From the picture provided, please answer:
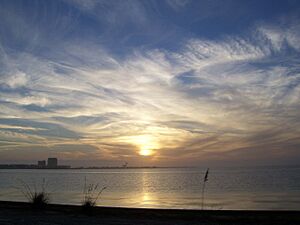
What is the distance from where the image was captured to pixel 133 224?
40.9 ft

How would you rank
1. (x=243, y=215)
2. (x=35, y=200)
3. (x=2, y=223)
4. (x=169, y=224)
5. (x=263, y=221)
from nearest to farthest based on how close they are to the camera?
(x=2, y=223) → (x=169, y=224) → (x=263, y=221) → (x=243, y=215) → (x=35, y=200)

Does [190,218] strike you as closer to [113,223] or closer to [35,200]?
[113,223]

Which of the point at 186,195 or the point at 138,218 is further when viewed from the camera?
the point at 186,195

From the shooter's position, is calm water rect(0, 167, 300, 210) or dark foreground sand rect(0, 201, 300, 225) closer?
dark foreground sand rect(0, 201, 300, 225)

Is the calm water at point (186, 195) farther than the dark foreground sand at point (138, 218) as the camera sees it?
Yes

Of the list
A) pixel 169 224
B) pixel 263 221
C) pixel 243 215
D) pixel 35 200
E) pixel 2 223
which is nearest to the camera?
pixel 2 223

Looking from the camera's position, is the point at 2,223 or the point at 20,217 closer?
the point at 2,223

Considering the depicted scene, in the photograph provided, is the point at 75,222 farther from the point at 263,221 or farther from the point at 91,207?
the point at 263,221

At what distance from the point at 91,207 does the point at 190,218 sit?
457 cm

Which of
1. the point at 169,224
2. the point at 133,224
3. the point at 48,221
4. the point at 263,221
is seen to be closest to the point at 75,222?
the point at 48,221

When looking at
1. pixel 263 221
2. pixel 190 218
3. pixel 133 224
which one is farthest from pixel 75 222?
pixel 263 221

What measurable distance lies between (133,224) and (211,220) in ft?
11.5

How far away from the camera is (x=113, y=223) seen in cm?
→ 1246

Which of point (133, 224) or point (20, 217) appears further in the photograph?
point (20, 217)
